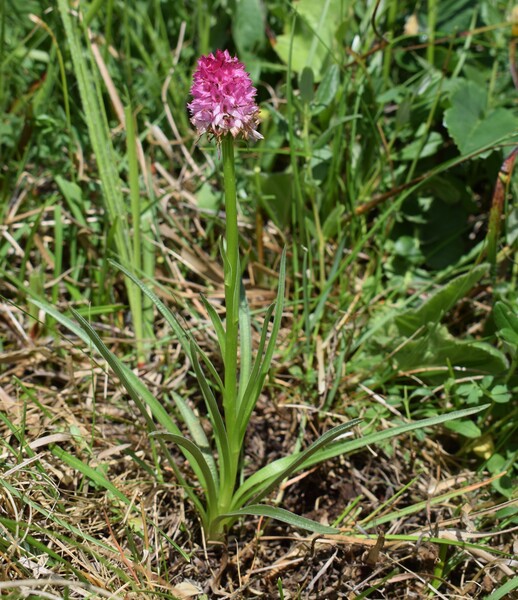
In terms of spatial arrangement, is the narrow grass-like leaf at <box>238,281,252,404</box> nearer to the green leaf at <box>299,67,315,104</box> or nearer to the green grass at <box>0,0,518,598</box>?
the green grass at <box>0,0,518,598</box>

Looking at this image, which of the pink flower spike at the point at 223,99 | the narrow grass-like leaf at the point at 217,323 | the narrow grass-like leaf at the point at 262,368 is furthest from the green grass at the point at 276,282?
the pink flower spike at the point at 223,99

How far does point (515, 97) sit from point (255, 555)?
179cm

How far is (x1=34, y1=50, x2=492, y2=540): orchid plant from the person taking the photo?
1.18 meters

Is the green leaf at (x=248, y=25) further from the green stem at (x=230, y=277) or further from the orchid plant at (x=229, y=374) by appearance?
the green stem at (x=230, y=277)

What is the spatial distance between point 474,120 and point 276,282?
838 millimetres

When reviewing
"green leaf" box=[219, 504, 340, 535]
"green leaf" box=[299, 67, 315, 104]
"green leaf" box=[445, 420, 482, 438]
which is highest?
"green leaf" box=[299, 67, 315, 104]

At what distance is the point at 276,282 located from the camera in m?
2.26

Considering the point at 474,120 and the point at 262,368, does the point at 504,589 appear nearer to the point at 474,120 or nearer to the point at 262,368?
the point at 262,368

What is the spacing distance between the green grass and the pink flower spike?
429 mm

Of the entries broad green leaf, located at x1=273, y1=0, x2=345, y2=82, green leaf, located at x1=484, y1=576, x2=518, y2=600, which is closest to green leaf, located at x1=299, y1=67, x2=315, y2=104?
broad green leaf, located at x1=273, y1=0, x2=345, y2=82

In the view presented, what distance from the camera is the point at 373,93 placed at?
2.17 metres

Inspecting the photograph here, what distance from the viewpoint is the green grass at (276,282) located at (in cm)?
157

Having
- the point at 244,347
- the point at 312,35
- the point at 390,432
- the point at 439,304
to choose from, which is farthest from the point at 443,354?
the point at 312,35

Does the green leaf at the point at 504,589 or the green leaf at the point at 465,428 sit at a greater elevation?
the green leaf at the point at 465,428
